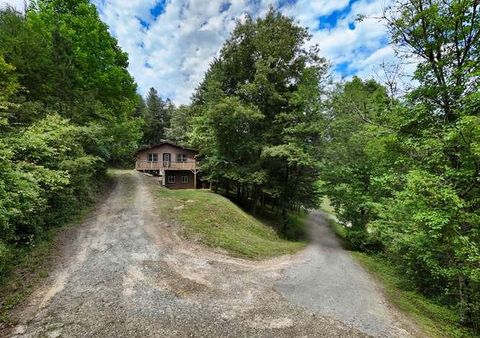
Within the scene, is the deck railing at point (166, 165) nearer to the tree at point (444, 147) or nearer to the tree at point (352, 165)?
the tree at point (352, 165)

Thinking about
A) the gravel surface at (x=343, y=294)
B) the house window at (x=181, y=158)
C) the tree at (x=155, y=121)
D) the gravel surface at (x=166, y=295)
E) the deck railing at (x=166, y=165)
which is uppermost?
the tree at (x=155, y=121)

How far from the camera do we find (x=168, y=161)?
99.8 ft

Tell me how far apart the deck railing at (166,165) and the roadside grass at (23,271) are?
62.3 feet

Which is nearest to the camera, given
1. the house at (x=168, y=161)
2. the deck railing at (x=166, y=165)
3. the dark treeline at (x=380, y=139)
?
the dark treeline at (x=380, y=139)

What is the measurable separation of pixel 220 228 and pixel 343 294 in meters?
6.58

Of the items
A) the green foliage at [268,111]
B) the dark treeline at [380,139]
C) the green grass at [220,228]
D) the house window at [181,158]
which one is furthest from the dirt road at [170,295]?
the house window at [181,158]

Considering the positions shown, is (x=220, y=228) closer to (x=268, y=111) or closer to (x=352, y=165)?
(x=352, y=165)

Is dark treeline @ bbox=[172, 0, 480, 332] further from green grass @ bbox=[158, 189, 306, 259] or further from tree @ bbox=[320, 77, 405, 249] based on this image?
green grass @ bbox=[158, 189, 306, 259]

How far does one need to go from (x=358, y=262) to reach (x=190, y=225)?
28.9 ft

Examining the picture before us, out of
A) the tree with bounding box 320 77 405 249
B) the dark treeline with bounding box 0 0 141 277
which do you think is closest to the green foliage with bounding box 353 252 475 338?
the tree with bounding box 320 77 405 249

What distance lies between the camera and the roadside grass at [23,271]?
612cm

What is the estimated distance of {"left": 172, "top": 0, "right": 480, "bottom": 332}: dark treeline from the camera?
293 inches

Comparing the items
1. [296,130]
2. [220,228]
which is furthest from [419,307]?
[296,130]

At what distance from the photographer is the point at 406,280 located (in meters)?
10.6
